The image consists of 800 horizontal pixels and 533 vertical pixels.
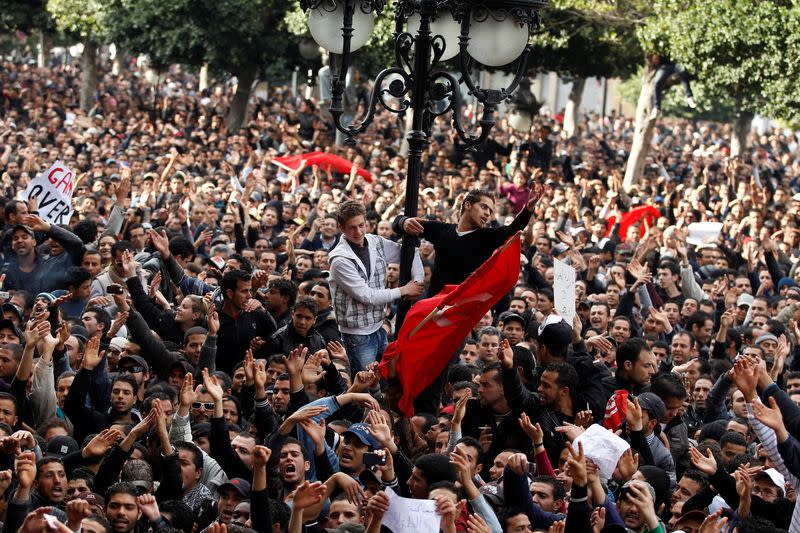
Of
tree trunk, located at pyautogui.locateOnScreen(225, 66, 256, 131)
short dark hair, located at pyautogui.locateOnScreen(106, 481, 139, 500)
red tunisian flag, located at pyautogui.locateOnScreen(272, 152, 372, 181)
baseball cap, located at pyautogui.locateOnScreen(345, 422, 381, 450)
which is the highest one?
baseball cap, located at pyautogui.locateOnScreen(345, 422, 381, 450)

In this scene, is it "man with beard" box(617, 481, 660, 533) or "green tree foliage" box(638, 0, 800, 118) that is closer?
"man with beard" box(617, 481, 660, 533)

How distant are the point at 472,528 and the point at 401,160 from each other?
18195 millimetres

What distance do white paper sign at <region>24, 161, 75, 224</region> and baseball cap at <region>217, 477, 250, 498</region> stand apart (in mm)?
6639

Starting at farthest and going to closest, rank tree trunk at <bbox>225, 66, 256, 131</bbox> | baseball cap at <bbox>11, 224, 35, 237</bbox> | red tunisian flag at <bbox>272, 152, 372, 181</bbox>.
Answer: tree trunk at <bbox>225, 66, 256, 131</bbox> < red tunisian flag at <bbox>272, 152, 372, 181</bbox> < baseball cap at <bbox>11, 224, 35, 237</bbox>

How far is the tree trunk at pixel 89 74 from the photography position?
118 ft

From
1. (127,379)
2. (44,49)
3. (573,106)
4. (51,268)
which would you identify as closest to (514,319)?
(127,379)

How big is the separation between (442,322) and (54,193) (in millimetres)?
6271

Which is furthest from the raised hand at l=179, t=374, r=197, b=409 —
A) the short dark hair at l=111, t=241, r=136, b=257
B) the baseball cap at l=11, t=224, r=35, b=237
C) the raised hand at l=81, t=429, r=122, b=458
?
the baseball cap at l=11, t=224, r=35, b=237

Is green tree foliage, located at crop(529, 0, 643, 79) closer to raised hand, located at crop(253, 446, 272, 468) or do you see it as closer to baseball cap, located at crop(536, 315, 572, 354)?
baseball cap, located at crop(536, 315, 572, 354)

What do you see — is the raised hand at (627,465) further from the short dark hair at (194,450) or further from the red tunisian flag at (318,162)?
the red tunisian flag at (318,162)

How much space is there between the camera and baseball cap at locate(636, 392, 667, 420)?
Answer: 8461 millimetres

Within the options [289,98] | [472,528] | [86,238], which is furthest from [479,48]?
[289,98]

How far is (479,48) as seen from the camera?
9680 mm

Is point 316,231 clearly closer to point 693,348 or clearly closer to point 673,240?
point 673,240
